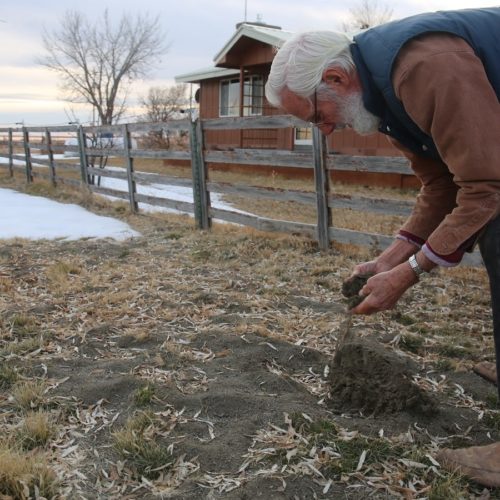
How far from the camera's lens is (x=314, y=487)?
218 centimetres

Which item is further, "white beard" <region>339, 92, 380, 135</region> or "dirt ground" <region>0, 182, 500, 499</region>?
"dirt ground" <region>0, 182, 500, 499</region>

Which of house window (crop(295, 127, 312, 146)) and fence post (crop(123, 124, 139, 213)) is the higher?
house window (crop(295, 127, 312, 146))

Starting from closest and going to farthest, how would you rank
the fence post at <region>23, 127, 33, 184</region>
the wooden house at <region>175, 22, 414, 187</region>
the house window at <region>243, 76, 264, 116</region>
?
1. the wooden house at <region>175, 22, 414, 187</region>
2. the fence post at <region>23, 127, 33, 184</region>
3. the house window at <region>243, 76, 264, 116</region>

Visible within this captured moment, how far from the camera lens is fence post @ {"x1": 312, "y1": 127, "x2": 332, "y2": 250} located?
630 cm

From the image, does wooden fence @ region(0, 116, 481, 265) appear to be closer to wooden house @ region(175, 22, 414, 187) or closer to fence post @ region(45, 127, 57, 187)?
fence post @ region(45, 127, 57, 187)

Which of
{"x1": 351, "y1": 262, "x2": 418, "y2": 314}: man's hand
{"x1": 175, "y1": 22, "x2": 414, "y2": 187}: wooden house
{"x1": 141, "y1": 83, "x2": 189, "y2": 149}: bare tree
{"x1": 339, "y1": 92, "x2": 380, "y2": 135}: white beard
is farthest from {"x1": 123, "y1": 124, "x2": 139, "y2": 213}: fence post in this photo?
{"x1": 141, "y1": 83, "x2": 189, "y2": 149}: bare tree

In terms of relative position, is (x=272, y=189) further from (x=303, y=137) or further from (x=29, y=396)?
(x=303, y=137)

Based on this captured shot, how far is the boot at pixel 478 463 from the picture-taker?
2170 mm

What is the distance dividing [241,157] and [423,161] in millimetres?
4951

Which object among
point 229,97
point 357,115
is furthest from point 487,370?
point 229,97

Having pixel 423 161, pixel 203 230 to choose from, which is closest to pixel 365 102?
pixel 423 161

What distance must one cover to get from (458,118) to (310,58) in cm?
56

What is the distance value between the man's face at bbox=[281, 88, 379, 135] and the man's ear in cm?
3

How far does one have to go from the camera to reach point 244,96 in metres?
19.2
